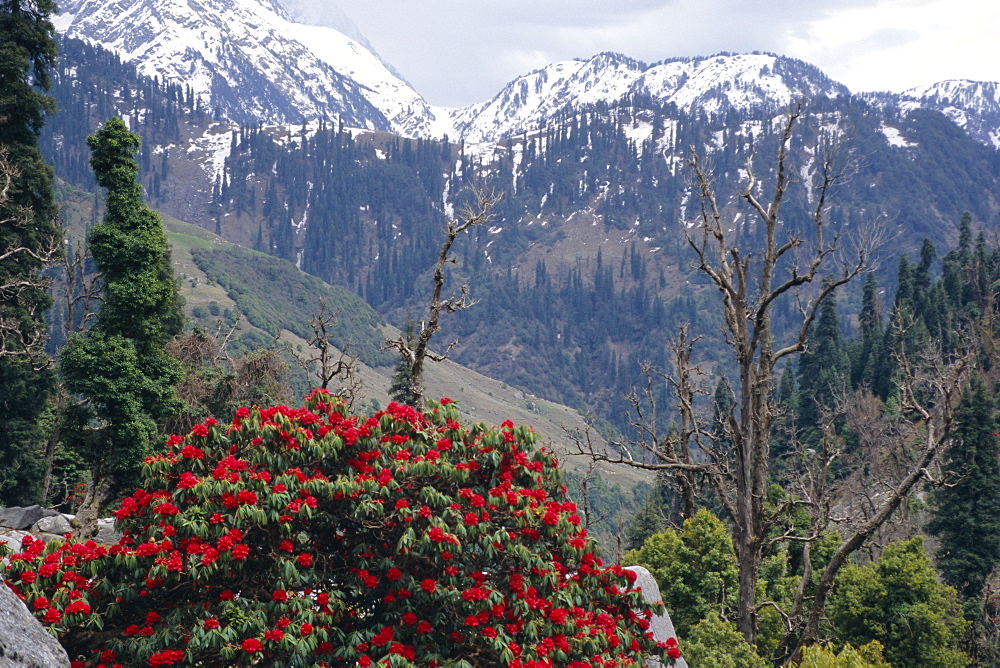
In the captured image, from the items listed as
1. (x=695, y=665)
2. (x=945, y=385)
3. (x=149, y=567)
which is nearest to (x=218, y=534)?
(x=149, y=567)

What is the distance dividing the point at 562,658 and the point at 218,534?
5.34 m

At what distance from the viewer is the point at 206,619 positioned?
35.2ft

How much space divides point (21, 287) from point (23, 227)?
244 centimetres

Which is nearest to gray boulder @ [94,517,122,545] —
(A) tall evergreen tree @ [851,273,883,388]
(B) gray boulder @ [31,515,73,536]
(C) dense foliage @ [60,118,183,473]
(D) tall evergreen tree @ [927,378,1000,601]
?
(B) gray boulder @ [31,515,73,536]

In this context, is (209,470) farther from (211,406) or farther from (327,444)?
(211,406)

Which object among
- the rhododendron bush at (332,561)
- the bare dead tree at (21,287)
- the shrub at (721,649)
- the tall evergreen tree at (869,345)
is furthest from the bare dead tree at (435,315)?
the tall evergreen tree at (869,345)

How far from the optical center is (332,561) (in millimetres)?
12508

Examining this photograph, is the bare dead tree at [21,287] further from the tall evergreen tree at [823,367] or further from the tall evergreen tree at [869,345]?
the tall evergreen tree at [869,345]

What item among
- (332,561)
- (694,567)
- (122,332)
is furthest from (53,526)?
(694,567)

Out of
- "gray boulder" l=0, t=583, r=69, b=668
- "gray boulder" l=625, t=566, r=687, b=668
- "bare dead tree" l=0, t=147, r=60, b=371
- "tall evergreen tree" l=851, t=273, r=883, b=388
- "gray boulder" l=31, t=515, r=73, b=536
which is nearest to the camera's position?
"gray boulder" l=0, t=583, r=69, b=668

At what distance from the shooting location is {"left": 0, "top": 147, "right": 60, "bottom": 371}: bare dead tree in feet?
103

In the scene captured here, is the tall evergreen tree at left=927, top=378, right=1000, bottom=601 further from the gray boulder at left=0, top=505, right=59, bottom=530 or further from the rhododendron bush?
the gray boulder at left=0, top=505, right=59, bottom=530

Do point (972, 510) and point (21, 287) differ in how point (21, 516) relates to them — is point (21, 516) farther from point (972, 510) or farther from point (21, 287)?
point (972, 510)

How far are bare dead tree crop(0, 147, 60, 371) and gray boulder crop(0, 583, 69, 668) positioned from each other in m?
23.7
